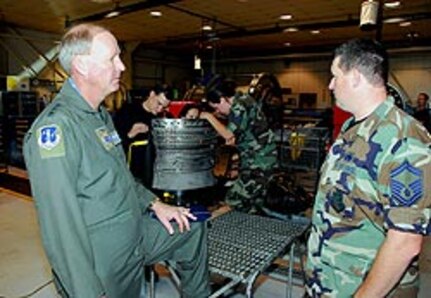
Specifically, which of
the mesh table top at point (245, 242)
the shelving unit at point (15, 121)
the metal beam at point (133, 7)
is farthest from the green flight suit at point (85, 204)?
the shelving unit at point (15, 121)

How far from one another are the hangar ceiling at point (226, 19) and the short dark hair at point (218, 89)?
324cm

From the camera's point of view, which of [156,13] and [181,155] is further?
[156,13]

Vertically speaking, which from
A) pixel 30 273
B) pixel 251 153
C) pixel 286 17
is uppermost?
pixel 286 17

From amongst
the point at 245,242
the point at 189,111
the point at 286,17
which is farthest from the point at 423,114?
the point at 245,242

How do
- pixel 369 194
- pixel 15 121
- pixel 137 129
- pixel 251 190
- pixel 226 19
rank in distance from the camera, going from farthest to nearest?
pixel 226 19 → pixel 15 121 → pixel 251 190 → pixel 137 129 → pixel 369 194

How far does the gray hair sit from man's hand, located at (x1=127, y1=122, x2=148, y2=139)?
129 centimetres

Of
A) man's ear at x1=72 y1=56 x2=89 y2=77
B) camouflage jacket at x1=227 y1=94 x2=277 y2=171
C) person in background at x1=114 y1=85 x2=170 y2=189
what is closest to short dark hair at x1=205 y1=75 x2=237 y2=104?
camouflage jacket at x1=227 y1=94 x2=277 y2=171

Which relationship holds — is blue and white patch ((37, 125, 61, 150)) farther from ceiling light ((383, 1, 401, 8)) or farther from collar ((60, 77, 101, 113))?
ceiling light ((383, 1, 401, 8))

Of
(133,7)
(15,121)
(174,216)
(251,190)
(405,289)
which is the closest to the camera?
(405,289)

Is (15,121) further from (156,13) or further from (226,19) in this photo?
(226,19)

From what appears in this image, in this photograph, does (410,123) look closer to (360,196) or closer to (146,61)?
(360,196)

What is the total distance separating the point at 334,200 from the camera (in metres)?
1.35

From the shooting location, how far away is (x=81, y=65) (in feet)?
4.46

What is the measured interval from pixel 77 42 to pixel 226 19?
7501mm
